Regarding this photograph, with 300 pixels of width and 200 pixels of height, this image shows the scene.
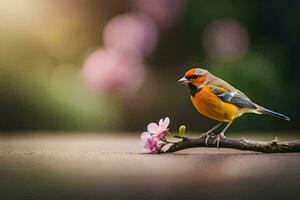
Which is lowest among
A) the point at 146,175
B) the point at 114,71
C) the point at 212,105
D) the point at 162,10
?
the point at 146,175

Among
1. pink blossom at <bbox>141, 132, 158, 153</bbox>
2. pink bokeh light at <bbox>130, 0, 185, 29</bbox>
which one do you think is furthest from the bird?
pink bokeh light at <bbox>130, 0, 185, 29</bbox>

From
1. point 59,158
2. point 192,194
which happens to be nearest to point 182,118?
point 59,158

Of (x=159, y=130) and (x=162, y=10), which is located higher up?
(x=162, y=10)

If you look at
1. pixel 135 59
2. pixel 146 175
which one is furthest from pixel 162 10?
pixel 146 175

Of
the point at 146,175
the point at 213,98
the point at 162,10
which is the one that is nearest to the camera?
the point at 146,175

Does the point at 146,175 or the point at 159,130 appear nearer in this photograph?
the point at 146,175

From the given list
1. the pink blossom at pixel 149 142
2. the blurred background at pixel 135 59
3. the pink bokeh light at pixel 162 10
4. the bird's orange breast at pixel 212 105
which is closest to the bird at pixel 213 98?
the bird's orange breast at pixel 212 105

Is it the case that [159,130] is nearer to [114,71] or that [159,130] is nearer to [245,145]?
[245,145]
